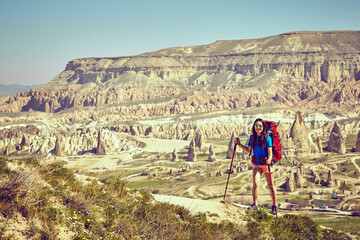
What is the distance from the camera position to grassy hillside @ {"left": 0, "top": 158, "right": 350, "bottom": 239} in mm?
11188

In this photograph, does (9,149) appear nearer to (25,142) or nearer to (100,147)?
(25,142)

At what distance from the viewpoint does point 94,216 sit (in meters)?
12.5

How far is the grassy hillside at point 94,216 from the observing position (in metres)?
11.2

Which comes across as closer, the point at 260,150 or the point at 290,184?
the point at 260,150

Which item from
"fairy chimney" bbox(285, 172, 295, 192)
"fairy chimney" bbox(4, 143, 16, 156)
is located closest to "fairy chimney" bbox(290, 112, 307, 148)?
"fairy chimney" bbox(285, 172, 295, 192)

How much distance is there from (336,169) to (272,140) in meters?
95.6

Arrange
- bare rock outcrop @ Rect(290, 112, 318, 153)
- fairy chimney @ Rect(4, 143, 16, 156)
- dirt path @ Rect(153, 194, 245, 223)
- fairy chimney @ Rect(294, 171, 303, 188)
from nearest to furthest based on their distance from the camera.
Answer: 1. dirt path @ Rect(153, 194, 245, 223)
2. fairy chimney @ Rect(294, 171, 303, 188)
3. bare rock outcrop @ Rect(290, 112, 318, 153)
4. fairy chimney @ Rect(4, 143, 16, 156)

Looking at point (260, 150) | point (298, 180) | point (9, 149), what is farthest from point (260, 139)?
point (9, 149)

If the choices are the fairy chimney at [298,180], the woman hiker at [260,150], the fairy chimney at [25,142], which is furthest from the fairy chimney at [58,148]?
the woman hiker at [260,150]

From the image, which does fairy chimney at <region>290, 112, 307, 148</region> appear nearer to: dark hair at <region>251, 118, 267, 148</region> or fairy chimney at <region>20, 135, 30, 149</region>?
fairy chimney at <region>20, 135, 30, 149</region>

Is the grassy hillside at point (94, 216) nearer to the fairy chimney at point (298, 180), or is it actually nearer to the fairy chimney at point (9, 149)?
the fairy chimney at point (298, 180)

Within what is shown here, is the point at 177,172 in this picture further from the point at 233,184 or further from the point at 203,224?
the point at 203,224

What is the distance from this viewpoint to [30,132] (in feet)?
601

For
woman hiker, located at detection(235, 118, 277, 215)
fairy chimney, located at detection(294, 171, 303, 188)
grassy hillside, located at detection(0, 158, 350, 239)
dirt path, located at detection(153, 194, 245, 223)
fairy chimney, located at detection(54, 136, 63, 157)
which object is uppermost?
woman hiker, located at detection(235, 118, 277, 215)
